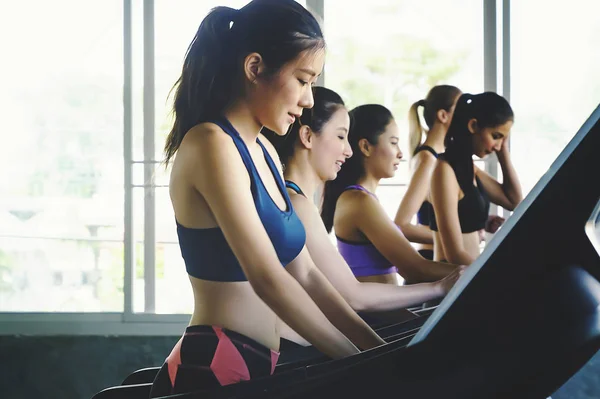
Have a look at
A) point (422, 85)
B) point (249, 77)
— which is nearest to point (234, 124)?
point (249, 77)

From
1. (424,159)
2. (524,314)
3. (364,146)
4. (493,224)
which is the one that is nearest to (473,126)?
(424,159)

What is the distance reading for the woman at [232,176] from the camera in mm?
553

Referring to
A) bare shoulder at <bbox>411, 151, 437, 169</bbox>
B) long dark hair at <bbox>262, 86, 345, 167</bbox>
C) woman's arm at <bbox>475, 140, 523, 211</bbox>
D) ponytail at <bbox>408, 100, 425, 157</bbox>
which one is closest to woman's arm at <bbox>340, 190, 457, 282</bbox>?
long dark hair at <bbox>262, 86, 345, 167</bbox>

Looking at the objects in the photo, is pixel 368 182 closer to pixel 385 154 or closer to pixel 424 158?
pixel 385 154

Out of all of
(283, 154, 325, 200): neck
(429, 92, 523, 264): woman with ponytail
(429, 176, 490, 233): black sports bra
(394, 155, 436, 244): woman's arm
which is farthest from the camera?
(394, 155, 436, 244): woman's arm

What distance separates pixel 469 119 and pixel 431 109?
285mm

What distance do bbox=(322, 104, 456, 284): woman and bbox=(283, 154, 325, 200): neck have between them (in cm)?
22

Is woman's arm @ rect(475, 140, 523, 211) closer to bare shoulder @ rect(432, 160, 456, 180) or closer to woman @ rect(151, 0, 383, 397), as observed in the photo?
bare shoulder @ rect(432, 160, 456, 180)

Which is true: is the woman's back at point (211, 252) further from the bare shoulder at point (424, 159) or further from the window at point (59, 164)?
the window at point (59, 164)

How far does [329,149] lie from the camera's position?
1018 millimetres

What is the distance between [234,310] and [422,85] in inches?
73.2

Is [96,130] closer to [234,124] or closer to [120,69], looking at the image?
[120,69]

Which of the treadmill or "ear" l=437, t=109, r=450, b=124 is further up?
the treadmill

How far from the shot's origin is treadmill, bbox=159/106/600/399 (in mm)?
320
